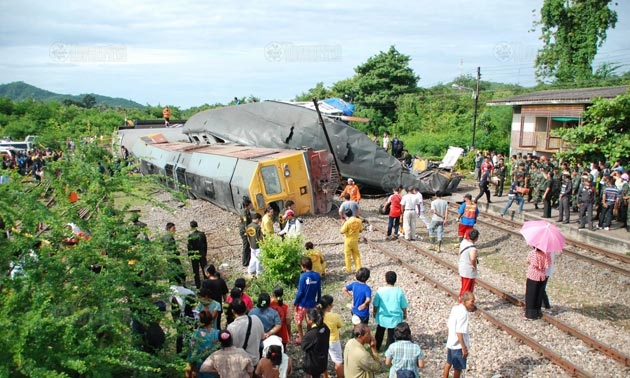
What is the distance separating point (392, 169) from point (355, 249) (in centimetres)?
874

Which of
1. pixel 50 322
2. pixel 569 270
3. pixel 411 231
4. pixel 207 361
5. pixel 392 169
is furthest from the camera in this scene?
pixel 392 169

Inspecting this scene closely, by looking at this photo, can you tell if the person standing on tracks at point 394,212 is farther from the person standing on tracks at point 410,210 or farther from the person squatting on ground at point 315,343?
the person squatting on ground at point 315,343

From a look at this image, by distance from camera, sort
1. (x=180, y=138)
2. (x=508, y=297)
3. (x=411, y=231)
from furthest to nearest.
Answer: (x=180, y=138), (x=411, y=231), (x=508, y=297)

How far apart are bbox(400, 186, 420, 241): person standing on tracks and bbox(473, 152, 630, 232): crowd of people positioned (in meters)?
4.36

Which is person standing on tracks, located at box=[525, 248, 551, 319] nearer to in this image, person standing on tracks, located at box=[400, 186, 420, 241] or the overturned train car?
person standing on tracks, located at box=[400, 186, 420, 241]

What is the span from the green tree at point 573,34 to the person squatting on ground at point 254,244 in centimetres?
3445

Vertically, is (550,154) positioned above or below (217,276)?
above

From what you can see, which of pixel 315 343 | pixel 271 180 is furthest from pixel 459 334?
pixel 271 180

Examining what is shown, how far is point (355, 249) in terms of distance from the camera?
10.1 metres

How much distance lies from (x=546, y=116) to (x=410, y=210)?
14.0m

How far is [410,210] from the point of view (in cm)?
1254

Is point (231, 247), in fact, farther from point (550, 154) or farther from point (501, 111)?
point (501, 111)

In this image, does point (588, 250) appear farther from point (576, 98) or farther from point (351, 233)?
point (576, 98)

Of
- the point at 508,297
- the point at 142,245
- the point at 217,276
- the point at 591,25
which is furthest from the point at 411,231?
the point at 591,25
